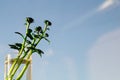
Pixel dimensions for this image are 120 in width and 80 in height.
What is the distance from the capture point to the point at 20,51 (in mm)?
2756

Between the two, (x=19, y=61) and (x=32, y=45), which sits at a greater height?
(x=32, y=45)

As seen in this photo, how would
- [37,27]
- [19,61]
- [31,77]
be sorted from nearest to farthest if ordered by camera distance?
[19,61] → [37,27] → [31,77]

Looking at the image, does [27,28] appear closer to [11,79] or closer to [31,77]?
[11,79]

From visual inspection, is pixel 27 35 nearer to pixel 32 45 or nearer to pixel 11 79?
pixel 32 45

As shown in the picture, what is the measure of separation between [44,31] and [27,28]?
0.78ft

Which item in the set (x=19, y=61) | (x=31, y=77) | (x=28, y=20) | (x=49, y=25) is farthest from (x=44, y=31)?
(x=31, y=77)

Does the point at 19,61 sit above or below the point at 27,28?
below

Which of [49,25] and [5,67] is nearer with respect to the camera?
[49,25]

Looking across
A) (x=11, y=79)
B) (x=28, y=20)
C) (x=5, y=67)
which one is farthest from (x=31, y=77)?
(x=28, y=20)

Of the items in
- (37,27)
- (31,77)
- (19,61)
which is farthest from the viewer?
(31,77)

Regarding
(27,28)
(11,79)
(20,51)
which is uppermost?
(27,28)

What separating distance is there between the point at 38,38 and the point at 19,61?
0.35 meters

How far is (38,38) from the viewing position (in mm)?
2820

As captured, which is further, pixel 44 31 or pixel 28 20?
pixel 44 31
